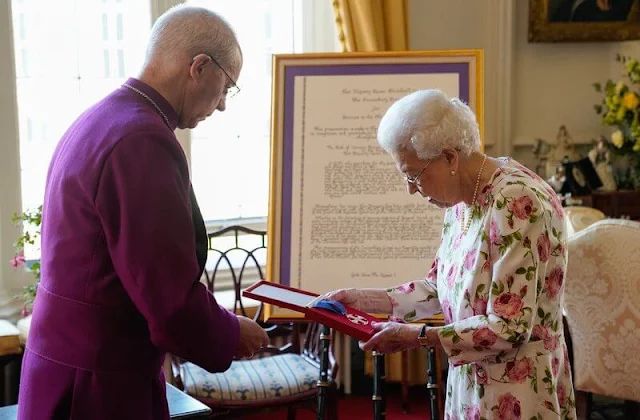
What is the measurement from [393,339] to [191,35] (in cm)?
75

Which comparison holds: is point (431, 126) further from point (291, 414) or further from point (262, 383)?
point (291, 414)

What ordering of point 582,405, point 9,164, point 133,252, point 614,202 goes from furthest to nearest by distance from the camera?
point 614,202
point 9,164
point 582,405
point 133,252

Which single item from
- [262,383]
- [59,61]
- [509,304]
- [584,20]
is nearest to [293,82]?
[262,383]

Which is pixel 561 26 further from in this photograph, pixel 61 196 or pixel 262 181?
pixel 61 196

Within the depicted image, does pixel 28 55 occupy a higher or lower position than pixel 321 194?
higher

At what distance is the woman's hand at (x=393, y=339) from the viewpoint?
6.34ft

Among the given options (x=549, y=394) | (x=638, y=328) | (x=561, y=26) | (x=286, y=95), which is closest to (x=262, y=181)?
(x=286, y=95)

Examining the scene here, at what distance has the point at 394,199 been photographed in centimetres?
311

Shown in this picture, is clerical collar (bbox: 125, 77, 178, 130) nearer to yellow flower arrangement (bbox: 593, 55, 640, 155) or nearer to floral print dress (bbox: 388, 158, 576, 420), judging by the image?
floral print dress (bbox: 388, 158, 576, 420)

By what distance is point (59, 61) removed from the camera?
12.7 ft

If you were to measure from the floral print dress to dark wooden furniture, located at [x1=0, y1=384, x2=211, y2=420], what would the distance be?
23.9 inches

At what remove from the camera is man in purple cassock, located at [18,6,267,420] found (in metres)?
1.59

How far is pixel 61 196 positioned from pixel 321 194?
4.96 ft

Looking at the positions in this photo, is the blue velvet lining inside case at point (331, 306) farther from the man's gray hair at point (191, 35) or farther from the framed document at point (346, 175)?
the framed document at point (346, 175)
